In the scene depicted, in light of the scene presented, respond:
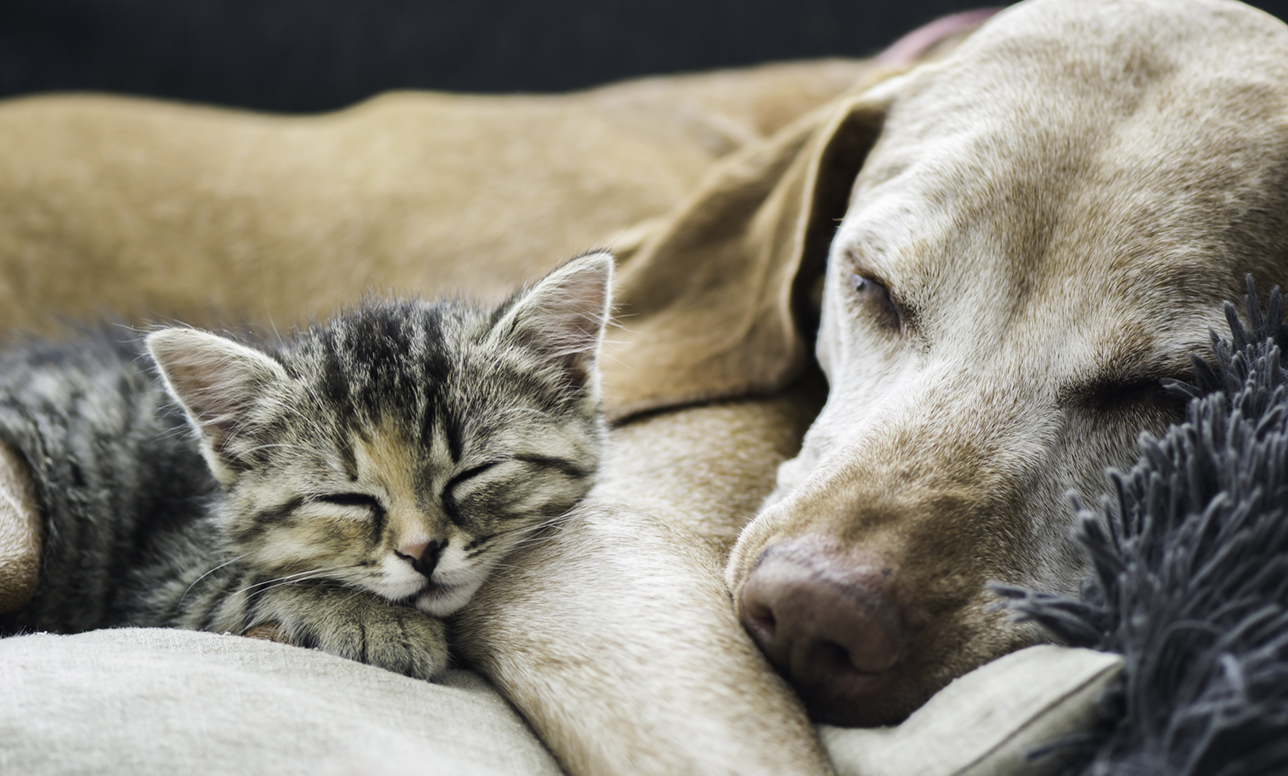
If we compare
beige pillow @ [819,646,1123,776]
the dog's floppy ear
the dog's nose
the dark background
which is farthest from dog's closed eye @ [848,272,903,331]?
the dark background

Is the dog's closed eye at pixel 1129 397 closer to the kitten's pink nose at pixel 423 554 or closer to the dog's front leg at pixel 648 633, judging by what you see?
the dog's front leg at pixel 648 633

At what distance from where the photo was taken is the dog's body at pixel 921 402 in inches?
47.4

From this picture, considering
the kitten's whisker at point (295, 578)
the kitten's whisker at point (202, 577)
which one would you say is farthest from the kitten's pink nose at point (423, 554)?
the kitten's whisker at point (202, 577)

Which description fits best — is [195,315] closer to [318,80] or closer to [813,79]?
[318,80]

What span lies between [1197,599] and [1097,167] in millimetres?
794

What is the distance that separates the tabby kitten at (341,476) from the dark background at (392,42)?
6.45 ft

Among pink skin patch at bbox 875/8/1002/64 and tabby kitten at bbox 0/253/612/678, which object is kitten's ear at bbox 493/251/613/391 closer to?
tabby kitten at bbox 0/253/612/678

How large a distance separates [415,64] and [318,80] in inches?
14.2

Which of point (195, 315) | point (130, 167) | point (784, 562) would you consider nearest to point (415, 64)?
point (130, 167)

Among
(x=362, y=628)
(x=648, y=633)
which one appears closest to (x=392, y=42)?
(x=362, y=628)

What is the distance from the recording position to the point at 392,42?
3389mm

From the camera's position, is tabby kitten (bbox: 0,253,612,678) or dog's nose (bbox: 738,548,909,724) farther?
tabby kitten (bbox: 0,253,612,678)

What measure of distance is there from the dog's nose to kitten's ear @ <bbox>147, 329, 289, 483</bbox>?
0.88m

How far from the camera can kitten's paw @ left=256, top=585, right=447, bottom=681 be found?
1345 mm
